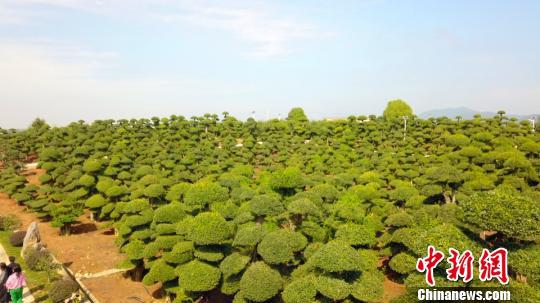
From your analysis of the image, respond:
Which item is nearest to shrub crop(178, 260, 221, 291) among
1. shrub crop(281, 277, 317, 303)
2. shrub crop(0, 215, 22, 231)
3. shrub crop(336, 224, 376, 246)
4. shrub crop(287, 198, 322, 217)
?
shrub crop(281, 277, 317, 303)

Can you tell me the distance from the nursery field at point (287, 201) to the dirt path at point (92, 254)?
210 mm

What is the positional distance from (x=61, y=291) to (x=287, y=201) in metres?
8.23

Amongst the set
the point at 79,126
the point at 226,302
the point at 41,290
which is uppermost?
the point at 79,126

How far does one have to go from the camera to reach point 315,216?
12062 millimetres

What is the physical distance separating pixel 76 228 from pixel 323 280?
20526 mm

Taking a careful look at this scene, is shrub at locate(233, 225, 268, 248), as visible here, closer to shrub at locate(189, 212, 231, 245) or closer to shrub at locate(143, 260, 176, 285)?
shrub at locate(189, 212, 231, 245)

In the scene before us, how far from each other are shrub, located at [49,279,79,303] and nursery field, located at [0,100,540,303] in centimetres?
254

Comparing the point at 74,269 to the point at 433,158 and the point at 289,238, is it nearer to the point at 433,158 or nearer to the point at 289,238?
the point at 289,238

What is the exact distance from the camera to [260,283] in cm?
988

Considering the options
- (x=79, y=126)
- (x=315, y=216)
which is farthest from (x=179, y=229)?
(x=79, y=126)

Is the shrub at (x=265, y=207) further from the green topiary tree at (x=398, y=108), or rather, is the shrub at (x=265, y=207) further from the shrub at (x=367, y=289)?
the green topiary tree at (x=398, y=108)

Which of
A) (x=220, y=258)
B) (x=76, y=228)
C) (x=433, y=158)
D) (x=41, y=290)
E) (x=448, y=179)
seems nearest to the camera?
(x=220, y=258)

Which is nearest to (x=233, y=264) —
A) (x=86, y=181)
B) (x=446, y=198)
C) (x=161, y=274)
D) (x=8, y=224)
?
(x=161, y=274)

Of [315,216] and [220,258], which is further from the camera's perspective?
[315,216]
